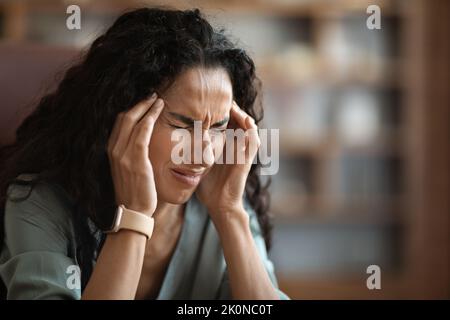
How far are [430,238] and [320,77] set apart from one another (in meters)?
0.97

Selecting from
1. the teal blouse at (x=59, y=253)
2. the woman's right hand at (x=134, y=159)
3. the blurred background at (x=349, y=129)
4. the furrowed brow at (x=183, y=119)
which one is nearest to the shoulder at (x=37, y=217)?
the teal blouse at (x=59, y=253)

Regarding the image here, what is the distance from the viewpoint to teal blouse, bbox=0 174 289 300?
3.01ft

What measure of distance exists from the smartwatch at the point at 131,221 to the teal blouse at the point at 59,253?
0.09 meters

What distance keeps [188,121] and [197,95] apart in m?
0.04

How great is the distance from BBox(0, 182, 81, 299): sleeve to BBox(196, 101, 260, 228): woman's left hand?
0.81 feet

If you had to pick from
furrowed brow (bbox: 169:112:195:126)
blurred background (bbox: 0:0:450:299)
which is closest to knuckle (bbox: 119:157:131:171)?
furrowed brow (bbox: 169:112:195:126)

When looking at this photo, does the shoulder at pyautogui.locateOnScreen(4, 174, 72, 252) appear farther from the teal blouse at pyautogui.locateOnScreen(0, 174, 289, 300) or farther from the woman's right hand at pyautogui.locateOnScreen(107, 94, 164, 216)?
the woman's right hand at pyautogui.locateOnScreen(107, 94, 164, 216)

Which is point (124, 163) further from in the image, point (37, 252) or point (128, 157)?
point (37, 252)

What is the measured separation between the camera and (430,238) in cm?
327

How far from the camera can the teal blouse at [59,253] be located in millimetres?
918

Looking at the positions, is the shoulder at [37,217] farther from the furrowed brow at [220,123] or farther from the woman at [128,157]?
the furrowed brow at [220,123]
